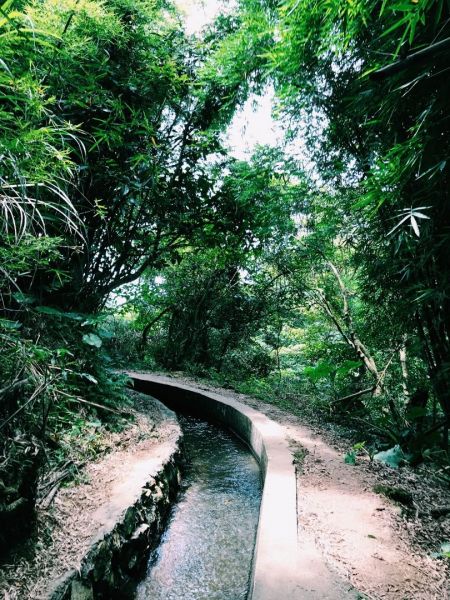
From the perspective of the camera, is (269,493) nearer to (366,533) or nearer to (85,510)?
(366,533)

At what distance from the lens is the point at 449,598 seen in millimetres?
1787

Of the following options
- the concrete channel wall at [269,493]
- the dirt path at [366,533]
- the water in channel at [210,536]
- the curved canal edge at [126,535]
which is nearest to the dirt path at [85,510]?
the curved canal edge at [126,535]

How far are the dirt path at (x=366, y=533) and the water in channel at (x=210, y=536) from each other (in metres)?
0.67

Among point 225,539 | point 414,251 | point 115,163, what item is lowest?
point 225,539

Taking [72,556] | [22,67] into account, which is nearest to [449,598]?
[72,556]

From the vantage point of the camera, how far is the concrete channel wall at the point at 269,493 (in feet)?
6.15

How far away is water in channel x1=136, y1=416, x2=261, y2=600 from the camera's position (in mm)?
2488

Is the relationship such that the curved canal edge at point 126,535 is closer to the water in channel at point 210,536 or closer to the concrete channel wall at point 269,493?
the water in channel at point 210,536

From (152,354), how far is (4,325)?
31.2ft

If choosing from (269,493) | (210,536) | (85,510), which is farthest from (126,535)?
(269,493)

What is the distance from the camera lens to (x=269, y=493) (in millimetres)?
2924

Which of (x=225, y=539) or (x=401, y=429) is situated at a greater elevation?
(x=401, y=429)

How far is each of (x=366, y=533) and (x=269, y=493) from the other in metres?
0.83

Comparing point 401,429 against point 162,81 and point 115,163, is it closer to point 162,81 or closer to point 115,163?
point 115,163
